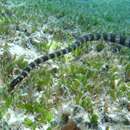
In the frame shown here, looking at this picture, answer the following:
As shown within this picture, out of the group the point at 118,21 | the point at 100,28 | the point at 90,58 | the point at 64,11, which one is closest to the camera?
the point at 90,58

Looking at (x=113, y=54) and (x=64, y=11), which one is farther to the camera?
(x=64, y=11)

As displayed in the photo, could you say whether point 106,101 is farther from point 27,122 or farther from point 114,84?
point 27,122

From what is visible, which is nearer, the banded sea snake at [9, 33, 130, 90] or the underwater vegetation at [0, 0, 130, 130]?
the underwater vegetation at [0, 0, 130, 130]

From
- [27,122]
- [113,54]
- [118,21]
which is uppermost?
[27,122]

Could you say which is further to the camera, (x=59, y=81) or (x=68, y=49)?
(x=68, y=49)

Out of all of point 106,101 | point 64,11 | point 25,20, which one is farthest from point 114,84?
point 64,11

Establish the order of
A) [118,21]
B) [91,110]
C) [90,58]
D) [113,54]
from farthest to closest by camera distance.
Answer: [118,21] < [113,54] < [90,58] < [91,110]

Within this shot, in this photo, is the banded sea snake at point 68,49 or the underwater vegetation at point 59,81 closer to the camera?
the underwater vegetation at point 59,81

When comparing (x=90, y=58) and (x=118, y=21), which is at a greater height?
(x=90, y=58)
